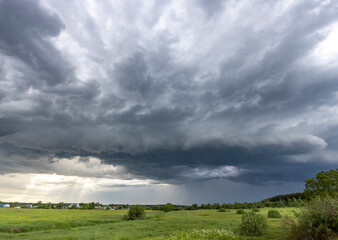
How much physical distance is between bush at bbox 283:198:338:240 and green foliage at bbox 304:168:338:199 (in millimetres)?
8723

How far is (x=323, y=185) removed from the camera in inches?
1387

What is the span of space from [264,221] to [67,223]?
52.3 metres

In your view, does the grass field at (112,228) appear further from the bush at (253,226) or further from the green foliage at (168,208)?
the green foliage at (168,208)

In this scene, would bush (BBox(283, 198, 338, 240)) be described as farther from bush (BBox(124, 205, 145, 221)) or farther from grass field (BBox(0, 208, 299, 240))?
bush (BBox(124, 205, 145, 221))

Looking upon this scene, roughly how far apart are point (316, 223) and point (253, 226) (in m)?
10.9

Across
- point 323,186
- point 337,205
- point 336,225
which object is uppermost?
point 323,186

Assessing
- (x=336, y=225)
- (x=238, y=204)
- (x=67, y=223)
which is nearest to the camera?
(x=336, y=225)

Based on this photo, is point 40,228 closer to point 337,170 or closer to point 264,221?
point 264,221

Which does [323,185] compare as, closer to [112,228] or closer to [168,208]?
[112,228]

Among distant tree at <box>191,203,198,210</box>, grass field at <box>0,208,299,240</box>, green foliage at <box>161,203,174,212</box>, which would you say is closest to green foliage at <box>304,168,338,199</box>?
grass field at <box>0,208,299,240</box>

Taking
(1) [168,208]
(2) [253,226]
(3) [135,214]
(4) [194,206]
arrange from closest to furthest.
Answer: (2) [253,226] → (3) [135,214] → (1) [168,208] → (4) [194,206]

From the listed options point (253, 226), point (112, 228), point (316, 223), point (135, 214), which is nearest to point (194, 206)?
point (135, 214)

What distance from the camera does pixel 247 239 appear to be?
30.2 m

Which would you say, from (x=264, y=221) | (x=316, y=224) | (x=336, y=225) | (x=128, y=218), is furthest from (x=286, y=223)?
(x=128, y=218)
